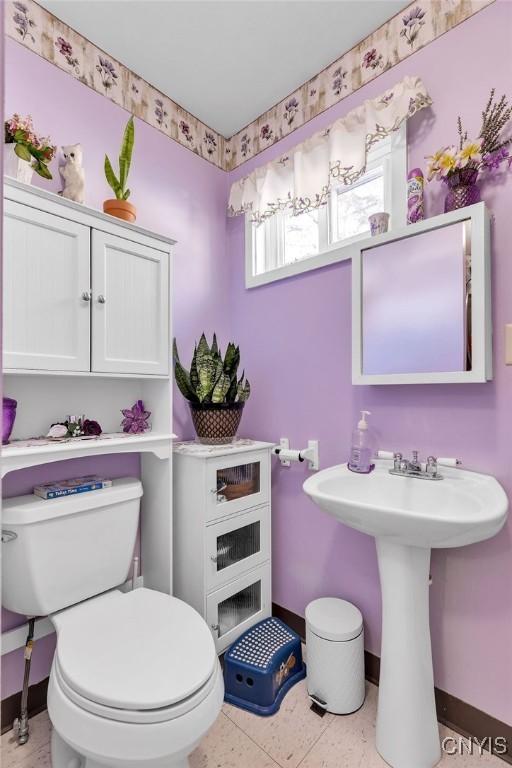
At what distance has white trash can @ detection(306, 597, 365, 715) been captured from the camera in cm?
143

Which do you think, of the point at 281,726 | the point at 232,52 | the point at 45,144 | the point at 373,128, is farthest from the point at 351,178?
the point at 281,726

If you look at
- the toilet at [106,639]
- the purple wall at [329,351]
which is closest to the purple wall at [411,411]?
the purple wall at [329,351]

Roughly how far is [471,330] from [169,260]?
1.16 m

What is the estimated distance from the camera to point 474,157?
50.7 inches

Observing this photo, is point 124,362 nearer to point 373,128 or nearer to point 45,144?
point 45,144

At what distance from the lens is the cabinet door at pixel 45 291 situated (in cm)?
122

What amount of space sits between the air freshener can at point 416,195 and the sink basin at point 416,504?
91cm

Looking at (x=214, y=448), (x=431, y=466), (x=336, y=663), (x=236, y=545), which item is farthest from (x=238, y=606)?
(x=431, y=466)

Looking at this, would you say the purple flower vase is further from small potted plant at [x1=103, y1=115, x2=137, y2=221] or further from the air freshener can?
small potted plant at [x1=103, y1=115, x2=137, y2=221]

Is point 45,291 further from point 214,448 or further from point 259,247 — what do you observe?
point 259,247

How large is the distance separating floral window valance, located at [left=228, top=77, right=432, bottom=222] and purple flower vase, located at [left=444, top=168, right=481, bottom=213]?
12.9 inches

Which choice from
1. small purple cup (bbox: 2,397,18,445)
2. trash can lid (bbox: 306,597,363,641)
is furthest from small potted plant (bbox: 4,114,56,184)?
trash can lid (bbox: 306,597,363,641)

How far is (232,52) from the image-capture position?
5.46 ft

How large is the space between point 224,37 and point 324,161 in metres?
0.61
